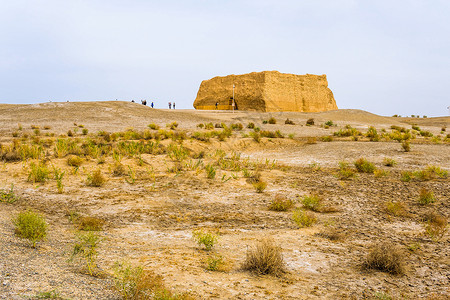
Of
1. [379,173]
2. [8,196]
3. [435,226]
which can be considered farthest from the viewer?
[379,173]

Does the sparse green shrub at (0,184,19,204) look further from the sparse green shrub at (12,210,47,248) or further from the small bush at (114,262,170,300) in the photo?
the small bush at (114,262,170,300)

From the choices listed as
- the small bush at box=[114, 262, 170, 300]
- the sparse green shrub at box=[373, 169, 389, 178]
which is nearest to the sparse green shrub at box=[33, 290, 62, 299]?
the small bush at box=[114, 262, 170, 300]

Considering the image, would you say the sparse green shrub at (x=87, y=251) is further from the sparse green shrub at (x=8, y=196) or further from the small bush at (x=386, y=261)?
the sparse green shrub at (x=8, y=196)

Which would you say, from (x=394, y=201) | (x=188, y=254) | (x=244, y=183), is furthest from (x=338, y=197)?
(x=188, y=254)

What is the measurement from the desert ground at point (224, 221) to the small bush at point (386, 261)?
32 millimetres

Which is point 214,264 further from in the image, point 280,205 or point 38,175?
point 38,175

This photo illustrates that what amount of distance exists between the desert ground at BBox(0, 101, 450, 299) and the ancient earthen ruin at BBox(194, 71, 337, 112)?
32.7m

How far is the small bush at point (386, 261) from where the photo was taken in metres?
4.04

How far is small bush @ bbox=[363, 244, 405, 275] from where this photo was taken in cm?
404

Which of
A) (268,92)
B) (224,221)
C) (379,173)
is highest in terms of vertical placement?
(268,92)

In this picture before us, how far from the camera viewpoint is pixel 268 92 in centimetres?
4612

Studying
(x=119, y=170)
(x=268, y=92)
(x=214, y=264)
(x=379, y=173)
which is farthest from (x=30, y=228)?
(x=268, y=92)

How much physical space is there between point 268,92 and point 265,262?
43.5 m

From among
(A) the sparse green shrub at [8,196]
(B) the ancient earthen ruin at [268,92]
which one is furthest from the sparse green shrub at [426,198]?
(B) the ancient earthen ruin at [268,92]
